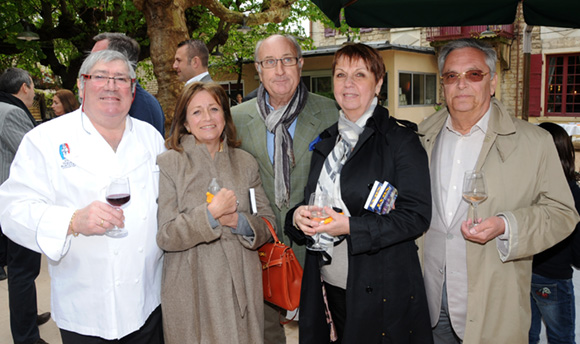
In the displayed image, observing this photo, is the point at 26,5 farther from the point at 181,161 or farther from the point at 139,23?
the point at 181,161

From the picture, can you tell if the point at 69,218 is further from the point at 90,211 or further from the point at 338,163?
the point at 338,163

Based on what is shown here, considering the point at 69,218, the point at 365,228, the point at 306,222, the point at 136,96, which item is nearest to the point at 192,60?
the point at 136,96

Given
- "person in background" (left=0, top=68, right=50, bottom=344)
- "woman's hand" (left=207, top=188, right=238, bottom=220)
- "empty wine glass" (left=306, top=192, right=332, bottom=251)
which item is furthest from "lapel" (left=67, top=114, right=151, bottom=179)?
"person in background" (left=0, top=68, right=50, bottom=344)

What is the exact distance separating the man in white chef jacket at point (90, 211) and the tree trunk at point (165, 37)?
17.6ft

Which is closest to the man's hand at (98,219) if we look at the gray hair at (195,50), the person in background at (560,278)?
the person in background at (560,278)

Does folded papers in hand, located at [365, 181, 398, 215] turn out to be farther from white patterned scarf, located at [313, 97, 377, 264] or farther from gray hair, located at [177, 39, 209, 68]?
gray hair, located at [177, 39, 209, 68]

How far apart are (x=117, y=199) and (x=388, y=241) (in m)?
1.37

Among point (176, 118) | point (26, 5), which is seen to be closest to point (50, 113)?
point (26, 5)

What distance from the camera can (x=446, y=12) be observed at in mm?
3572

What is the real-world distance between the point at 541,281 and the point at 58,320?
309 centimetres

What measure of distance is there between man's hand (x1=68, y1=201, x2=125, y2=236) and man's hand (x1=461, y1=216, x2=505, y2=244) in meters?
1.70

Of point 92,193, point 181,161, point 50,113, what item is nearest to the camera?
point 92,193

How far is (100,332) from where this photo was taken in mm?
2195

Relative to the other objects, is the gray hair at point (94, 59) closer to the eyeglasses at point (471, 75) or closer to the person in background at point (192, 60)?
the eyeglasses at point (471, 75)
